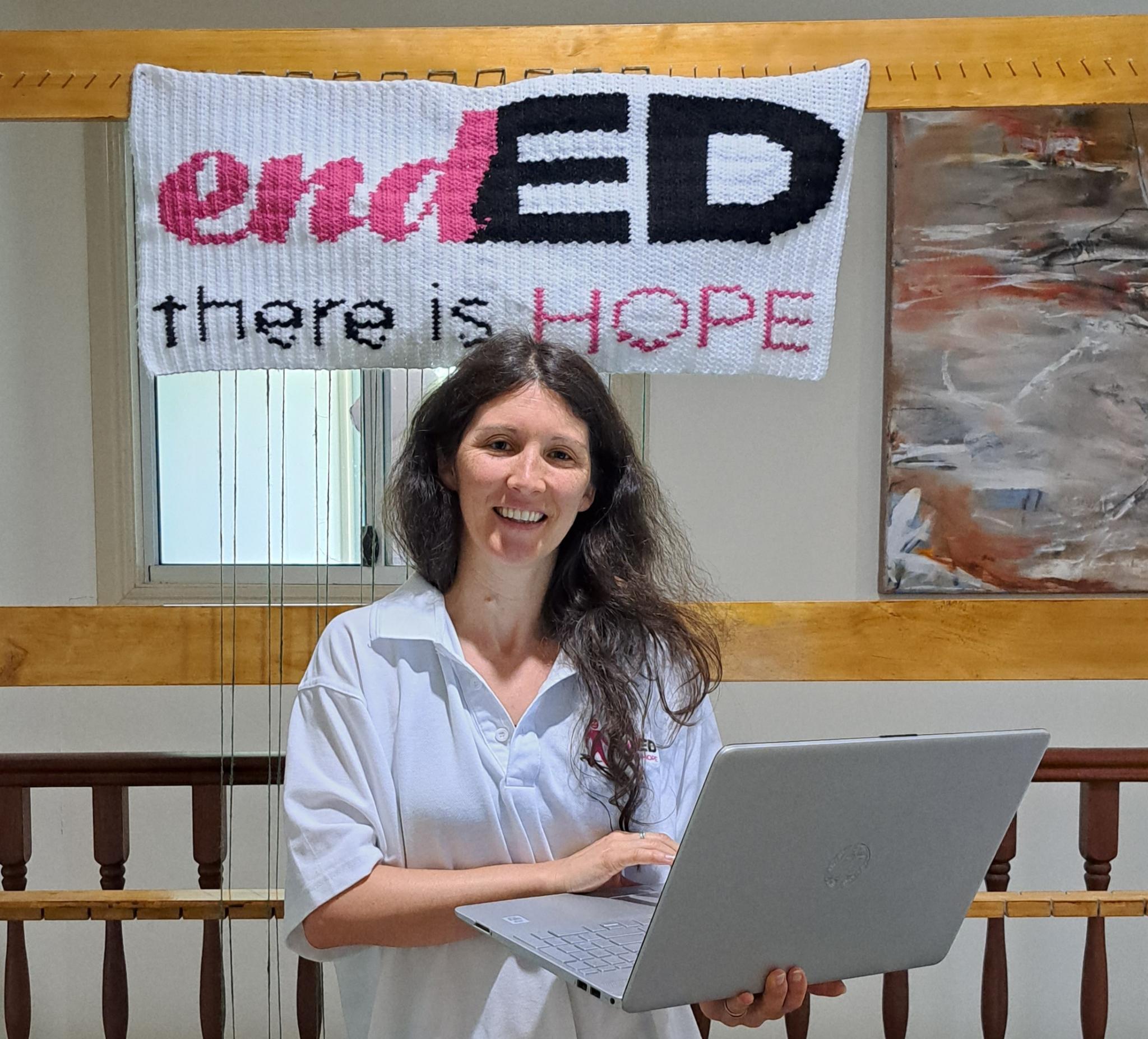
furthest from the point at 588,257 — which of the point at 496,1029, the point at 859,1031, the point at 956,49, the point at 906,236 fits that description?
the point at 859,1031

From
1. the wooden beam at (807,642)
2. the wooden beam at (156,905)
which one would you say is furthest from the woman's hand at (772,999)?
the wooden beam at (156,905)

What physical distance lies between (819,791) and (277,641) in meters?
0.83

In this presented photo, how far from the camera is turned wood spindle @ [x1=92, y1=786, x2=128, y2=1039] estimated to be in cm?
161

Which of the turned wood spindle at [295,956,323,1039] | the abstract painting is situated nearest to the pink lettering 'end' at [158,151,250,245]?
the turned wood spindle at [295,956,323,1039]

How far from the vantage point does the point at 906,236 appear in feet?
8.57

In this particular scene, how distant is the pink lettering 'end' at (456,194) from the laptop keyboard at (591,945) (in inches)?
30.3

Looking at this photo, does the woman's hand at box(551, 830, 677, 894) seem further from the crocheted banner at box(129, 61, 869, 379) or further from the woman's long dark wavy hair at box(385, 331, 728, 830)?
the crocheted banner at box(129, 61, 869, 379)

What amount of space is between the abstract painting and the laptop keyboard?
5.87 ft

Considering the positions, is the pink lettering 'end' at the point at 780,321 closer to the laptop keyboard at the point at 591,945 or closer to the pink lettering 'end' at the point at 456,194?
the pink lettering 'end' at the point at 456,194

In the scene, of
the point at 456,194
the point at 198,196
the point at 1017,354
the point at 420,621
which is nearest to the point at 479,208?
the point at 456,194

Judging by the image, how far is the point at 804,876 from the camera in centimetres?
94

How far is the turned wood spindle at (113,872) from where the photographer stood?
63.2 inches

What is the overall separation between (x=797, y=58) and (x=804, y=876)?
93 centimetres

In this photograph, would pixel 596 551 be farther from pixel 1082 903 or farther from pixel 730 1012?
pixel 1082 903
